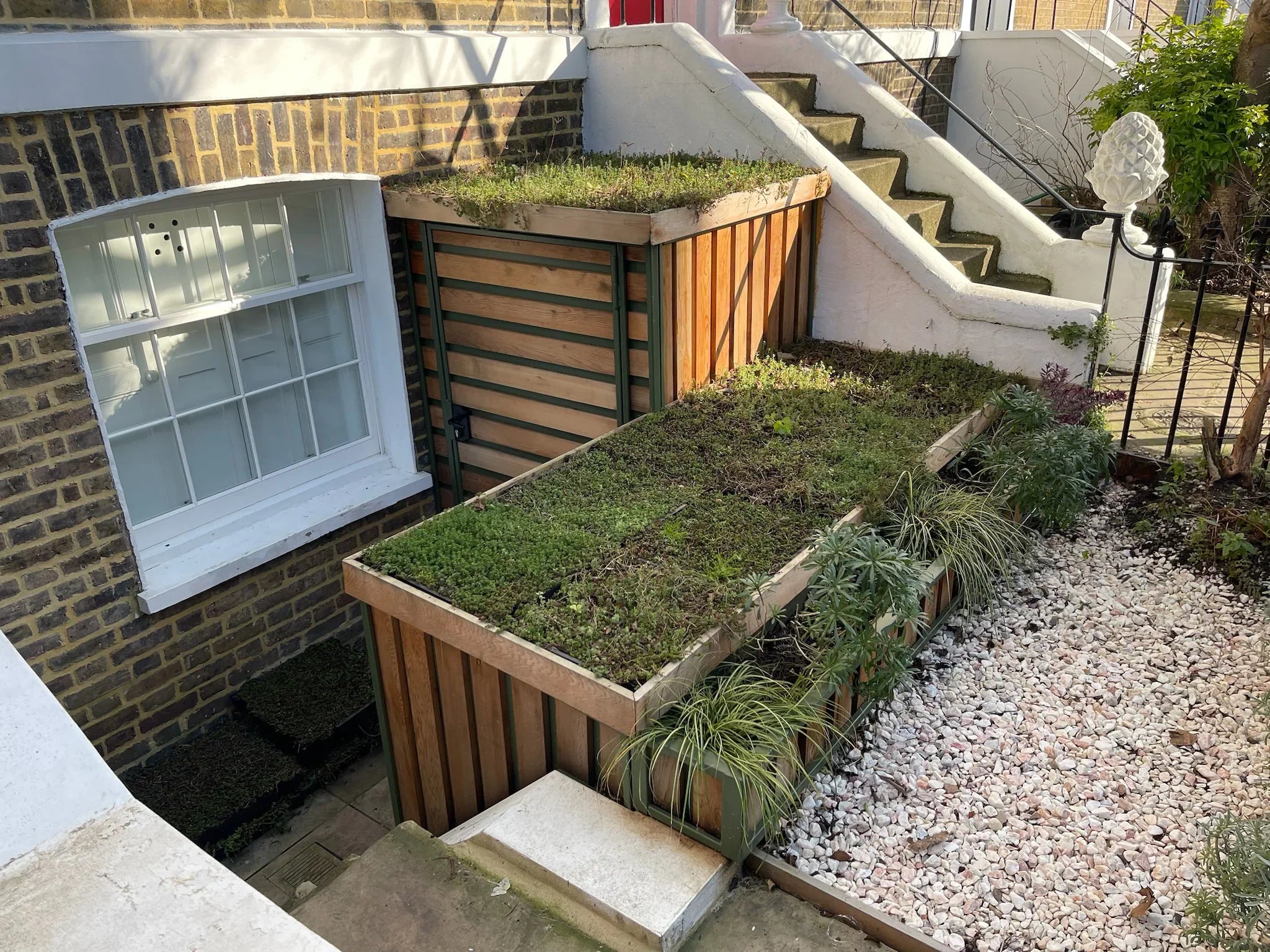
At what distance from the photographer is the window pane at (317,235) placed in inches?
195

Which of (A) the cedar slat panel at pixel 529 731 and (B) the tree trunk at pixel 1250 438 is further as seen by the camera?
(B) the tree trunk at pixel 1250 438

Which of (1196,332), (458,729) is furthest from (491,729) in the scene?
(1196,332)

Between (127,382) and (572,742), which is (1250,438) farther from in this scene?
(127,382)

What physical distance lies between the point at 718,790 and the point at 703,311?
Answer: 106 inches

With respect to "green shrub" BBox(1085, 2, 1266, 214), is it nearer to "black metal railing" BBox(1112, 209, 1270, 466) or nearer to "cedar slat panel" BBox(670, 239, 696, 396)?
"black metal railing" BBox(1112, 209, 1270, 466)

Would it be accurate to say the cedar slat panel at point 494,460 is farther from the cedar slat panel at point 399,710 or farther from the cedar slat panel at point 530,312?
the cedar slat panel at point 399,710

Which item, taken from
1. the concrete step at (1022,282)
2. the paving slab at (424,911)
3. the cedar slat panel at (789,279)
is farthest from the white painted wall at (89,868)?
the concrete step at (1022,282)

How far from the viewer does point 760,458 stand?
4219 millimetres

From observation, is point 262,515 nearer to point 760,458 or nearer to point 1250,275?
point 760,458

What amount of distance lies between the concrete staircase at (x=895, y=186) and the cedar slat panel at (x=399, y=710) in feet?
13.5

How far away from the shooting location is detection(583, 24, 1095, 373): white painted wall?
5.13 metres

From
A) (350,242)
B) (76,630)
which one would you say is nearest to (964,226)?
(350,242)

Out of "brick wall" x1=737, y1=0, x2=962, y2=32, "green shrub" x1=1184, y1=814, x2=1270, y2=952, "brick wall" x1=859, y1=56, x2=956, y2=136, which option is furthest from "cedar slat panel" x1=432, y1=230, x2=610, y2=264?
"brick wall" x1=859, y1=56, x2=956, y2=136

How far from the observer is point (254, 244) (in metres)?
4.77
